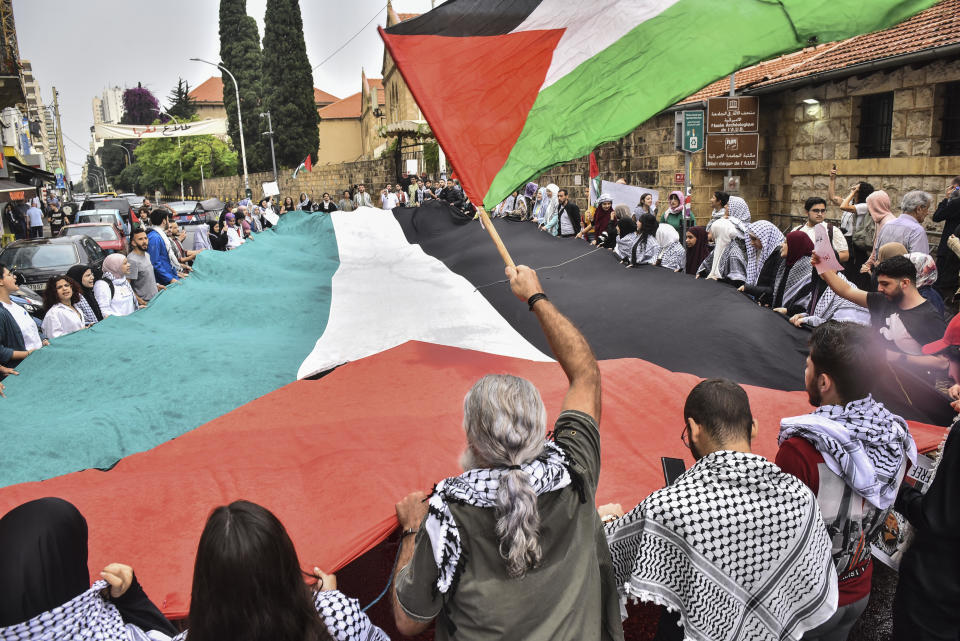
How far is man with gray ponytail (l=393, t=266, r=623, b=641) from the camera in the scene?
1.61m

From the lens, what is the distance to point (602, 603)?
1.96 m

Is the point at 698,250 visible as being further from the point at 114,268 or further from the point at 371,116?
the point at 371,116

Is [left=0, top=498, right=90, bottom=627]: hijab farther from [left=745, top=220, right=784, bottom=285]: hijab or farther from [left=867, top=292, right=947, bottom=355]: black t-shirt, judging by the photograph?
[left=745, top=220, right=784, bottom=285]: hijab

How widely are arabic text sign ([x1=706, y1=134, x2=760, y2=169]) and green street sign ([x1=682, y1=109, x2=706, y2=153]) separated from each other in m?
3.42

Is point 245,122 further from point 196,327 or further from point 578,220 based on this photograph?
point 196,327

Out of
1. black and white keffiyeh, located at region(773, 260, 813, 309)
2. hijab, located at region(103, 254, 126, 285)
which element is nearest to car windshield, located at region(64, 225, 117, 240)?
A: hijab, located at region(103, 254, 126, 285)

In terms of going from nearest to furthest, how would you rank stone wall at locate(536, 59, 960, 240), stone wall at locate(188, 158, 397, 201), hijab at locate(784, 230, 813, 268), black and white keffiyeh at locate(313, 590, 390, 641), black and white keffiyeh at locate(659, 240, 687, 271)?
black and white keffiyeh at locate(313, 590, 390, 641), hijab at locate(784, 230, 813, 268), black and white keffiyeh at locate(659, 240, 687, 271), stone wall at locate(536, 59, 960, 240), stone wall at locate(188, 158, 397, 201)

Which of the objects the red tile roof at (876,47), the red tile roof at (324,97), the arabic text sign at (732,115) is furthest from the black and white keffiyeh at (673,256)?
the red tile roof at (324,97)

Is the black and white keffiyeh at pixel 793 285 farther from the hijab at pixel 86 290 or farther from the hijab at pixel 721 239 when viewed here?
→ the hijab at pixel 86 290

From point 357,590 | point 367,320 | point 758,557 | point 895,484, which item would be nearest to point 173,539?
point 357,590

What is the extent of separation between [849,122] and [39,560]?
14.1m

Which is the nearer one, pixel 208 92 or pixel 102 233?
pixel 102 233

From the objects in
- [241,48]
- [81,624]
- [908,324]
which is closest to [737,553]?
[81,624]

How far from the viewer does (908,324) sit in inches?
164
